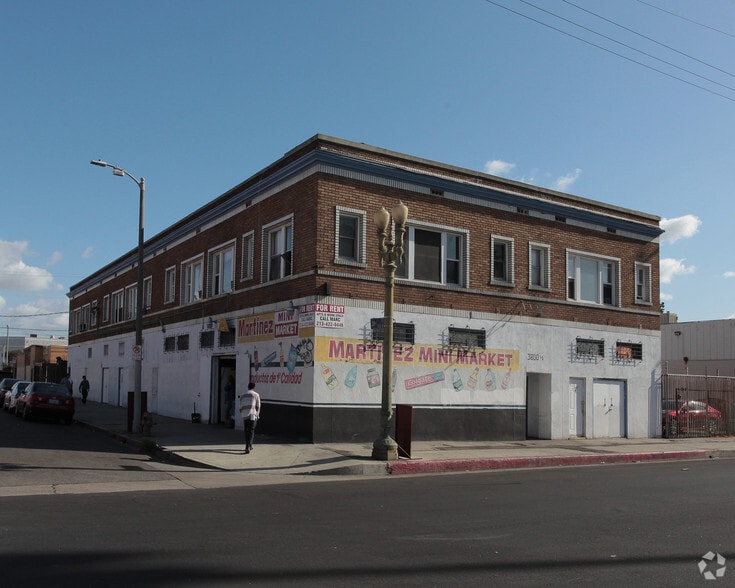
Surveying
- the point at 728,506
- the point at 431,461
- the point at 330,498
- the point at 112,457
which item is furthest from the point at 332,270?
the point at 728,506

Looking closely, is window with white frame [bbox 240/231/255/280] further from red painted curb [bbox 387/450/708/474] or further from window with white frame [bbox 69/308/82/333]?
window with white frame [bbox 69/308/82/333]

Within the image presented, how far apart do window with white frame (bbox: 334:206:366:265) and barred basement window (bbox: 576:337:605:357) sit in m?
9.34

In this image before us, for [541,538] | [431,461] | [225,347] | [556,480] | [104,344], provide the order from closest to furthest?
[541,538] < [556,480] < [431,461] < [225,347] < [104,344]

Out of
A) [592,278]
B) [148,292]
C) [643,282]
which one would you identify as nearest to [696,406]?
[643,282]

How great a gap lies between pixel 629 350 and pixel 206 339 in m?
15.7

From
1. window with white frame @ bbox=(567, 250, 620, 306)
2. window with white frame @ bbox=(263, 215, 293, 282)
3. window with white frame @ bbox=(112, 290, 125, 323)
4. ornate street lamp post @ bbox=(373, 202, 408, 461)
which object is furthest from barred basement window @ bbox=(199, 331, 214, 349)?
window with white frame @ bbox=(112, 290, 125, 323)

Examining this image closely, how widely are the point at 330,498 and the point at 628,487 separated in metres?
5.83

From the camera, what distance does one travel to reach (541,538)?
340 inches

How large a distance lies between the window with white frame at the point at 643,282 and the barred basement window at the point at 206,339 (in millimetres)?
16060

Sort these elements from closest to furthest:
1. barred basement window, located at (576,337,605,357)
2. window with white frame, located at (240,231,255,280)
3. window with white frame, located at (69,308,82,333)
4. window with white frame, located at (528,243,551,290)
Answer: window with white frame, located at (240,231,255,280), window with white frame, located at (528,243,551,290), barred basement window, located at (576,337,605,357), window with white frame, located at (69,308,82,333)

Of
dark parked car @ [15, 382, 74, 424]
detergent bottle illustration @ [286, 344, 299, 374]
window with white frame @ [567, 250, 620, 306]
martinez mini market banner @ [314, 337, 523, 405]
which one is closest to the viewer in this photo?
martinez mini market banner @ [314, 337, 523, 405]

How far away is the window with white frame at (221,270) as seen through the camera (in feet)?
84.6

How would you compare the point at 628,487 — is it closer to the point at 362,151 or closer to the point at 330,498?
the point at 330,498

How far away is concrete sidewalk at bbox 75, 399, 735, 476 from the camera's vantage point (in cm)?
1623
